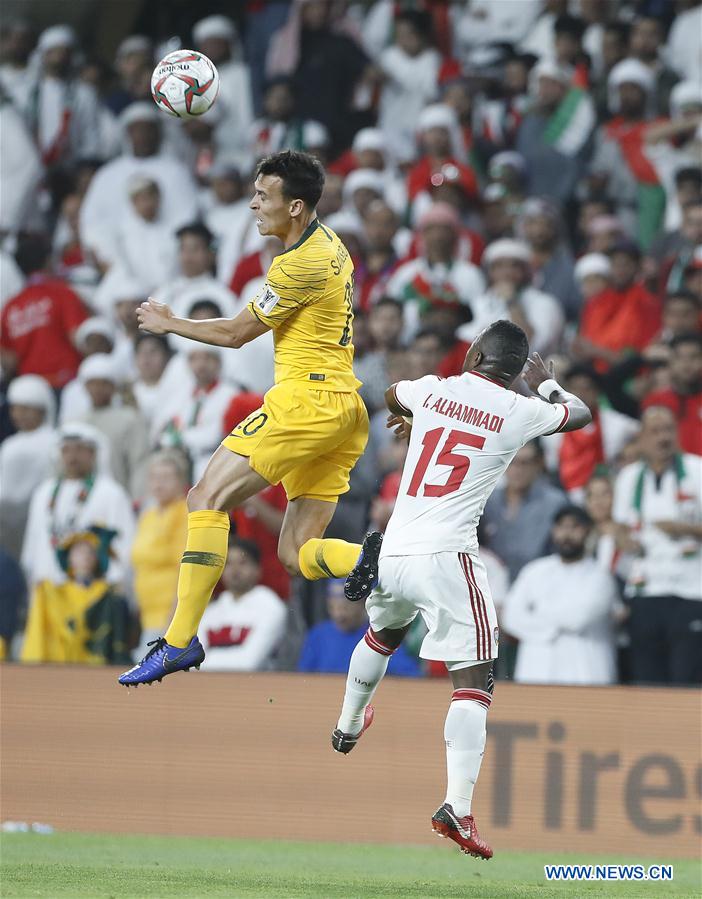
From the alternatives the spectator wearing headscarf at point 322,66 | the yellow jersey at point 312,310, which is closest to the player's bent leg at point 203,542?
the yellow jersey at point 312,310

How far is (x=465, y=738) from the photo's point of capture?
806 centimetres

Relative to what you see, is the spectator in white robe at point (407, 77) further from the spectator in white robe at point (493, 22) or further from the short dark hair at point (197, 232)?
the short dark hair at point (197, 232)

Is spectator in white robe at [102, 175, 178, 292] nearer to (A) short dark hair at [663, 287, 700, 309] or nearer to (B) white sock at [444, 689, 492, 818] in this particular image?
(A) short dark hair at [663, 287, 700, 309]

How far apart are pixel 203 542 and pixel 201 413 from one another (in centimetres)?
452

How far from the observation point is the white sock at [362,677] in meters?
8.41

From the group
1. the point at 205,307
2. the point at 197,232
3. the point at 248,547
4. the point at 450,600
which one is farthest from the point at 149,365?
the point at 450,600

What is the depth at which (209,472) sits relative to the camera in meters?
8.32

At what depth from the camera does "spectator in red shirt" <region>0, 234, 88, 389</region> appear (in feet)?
49.7

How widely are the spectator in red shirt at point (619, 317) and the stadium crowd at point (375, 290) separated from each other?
24 mm

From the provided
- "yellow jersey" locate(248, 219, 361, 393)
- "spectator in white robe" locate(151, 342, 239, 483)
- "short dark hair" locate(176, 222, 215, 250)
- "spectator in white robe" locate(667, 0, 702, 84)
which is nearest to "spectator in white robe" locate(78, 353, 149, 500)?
"spectator in white robe" locate(151, 342, 239, 483)

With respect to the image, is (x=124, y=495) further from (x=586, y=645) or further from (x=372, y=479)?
(x=586, y=645)

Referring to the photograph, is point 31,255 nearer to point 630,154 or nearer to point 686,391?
point 630,154

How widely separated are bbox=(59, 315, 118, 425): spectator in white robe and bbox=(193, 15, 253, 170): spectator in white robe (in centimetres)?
306

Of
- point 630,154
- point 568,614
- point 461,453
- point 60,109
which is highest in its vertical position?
point 60,109
